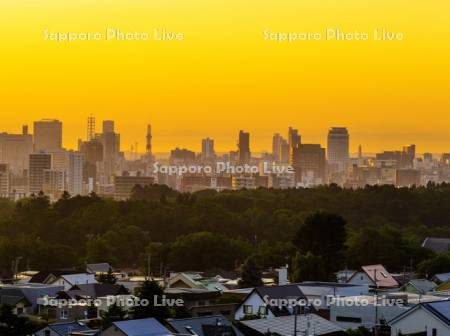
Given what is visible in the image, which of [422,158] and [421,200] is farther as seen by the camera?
[422,158]

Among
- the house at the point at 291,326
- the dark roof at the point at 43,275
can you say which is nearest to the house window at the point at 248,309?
the house at the point at 291,326

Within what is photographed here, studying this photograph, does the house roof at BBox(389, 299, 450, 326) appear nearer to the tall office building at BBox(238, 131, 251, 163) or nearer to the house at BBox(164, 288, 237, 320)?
the house at BBox(164, 288, 237, 320)

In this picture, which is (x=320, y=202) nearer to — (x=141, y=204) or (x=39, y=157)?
(x=141, y=204)

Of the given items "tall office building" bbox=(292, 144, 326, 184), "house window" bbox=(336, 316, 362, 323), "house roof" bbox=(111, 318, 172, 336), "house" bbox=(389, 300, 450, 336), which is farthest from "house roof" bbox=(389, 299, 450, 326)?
"tall office building" bbox=(292, 144, 326, 184)

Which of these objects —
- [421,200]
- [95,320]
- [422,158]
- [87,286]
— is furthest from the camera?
[422,158]

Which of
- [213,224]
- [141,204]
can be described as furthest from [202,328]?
[141,204]

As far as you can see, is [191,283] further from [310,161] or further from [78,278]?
[310,161]

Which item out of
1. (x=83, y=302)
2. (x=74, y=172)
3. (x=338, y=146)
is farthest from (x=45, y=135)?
(x=83, y=302)
